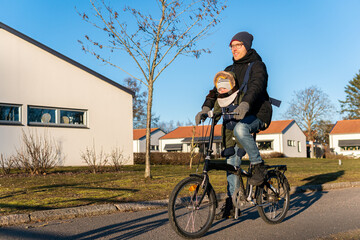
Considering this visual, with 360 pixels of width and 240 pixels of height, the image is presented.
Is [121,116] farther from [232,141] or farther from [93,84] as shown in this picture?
[232,141]

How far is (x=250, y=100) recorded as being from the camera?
3904mm

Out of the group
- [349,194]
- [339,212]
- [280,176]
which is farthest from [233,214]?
[349,194]

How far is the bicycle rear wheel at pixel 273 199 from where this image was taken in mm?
4438

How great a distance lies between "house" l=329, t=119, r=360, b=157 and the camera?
58031 mm

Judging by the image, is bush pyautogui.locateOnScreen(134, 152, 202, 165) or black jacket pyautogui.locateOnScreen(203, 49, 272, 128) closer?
black jacket pyautogui.locateOnScreen(203, 49, 272, 128)

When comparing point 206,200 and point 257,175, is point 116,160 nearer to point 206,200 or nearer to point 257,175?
point 257,175

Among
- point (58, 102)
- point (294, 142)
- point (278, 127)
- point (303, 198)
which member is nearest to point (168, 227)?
point (303, 198)

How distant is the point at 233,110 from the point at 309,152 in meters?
60.9

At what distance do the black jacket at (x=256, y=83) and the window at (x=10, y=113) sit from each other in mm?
12202

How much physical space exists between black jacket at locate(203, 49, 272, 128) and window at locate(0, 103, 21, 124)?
12202 mm

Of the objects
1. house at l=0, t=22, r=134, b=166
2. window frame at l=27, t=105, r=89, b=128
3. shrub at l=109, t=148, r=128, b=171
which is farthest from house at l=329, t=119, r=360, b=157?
window frame at l=27, t=105, r=89, b=128

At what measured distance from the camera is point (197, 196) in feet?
12.3

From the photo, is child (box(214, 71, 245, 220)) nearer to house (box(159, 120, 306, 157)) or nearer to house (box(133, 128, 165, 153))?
house (box(159, 120, 306, 157))

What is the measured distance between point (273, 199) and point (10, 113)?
12.8 meters
